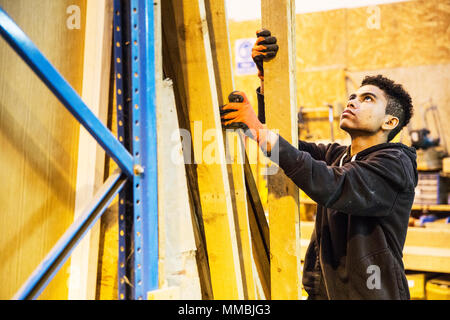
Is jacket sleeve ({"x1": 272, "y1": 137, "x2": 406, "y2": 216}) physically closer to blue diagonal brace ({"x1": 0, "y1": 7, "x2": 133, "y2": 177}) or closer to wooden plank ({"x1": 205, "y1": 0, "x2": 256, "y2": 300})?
wooden plank ({"x1": 205, "y1": 0, "x2": 256, "y2": 300})

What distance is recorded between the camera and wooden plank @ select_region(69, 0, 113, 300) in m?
1.55

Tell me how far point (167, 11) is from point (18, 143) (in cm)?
84

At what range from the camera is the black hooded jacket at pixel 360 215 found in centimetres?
165

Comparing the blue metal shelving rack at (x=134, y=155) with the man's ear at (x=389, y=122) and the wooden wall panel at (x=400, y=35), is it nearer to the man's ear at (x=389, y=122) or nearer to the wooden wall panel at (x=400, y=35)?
the man's ear at (x=389, y=122)

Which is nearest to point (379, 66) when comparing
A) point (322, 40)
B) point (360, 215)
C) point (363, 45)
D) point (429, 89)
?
point (363, 45)

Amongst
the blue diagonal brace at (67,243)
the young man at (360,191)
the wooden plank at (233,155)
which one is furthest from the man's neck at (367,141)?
the blue diagonal brace at (67,243)

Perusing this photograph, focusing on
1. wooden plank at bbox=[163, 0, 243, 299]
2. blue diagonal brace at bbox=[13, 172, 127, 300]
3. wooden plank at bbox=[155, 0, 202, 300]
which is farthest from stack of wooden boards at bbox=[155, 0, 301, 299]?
blue diagonal brace at bbox=[13, 172, 127, 300]

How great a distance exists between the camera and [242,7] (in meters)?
6.02

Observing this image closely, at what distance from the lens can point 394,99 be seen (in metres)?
2.11

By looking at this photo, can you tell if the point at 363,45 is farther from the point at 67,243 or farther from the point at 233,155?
the point at 67,243

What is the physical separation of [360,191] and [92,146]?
1.11 m

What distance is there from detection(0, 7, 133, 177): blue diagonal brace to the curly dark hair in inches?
55.5

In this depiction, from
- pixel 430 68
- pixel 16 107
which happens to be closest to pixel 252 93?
pixel 430 68

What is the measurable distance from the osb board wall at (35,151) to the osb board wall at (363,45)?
4.35 meters
